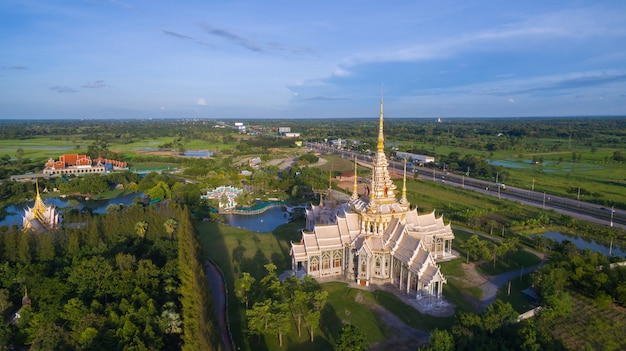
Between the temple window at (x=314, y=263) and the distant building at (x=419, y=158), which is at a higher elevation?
the distant building at (x=419, y=158)

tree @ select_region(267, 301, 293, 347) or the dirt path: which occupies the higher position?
tree @ select_region(267, 301, 293, 347)

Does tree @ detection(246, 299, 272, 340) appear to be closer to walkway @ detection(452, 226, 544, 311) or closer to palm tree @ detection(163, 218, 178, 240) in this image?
walkway @ detection(452, 226, 544, 311)

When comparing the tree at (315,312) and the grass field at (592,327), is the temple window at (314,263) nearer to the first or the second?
the tree at (315,312)

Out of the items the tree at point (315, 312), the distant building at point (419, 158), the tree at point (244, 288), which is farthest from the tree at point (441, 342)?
the distant building at point (419, 158)

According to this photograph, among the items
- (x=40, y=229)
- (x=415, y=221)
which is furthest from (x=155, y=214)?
(x=415, y=221)

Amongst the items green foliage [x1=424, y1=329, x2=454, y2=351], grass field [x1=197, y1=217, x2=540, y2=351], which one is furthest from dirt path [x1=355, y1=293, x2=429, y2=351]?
green foliage [x1=424, y1=329, x2=454, y2=351]

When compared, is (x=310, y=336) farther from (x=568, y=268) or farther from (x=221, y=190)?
(x=221, y=190)

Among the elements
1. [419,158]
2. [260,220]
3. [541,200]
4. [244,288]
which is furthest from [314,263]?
[419,158]
